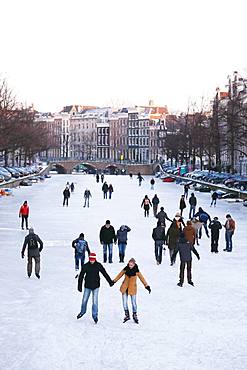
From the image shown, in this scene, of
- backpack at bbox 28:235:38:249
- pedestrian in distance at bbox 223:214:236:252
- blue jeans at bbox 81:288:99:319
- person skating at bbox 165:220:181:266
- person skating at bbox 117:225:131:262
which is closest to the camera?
blue jeans at bbox 81:288:99:319

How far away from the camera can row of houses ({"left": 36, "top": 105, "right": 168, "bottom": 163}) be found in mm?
159000

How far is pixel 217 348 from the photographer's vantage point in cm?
1302

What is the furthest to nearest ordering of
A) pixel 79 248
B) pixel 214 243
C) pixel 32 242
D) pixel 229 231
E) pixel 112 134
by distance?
pixel 112 134 < pixel 229 231 < pixel 214 243 < pixel 79 248 < pixel 32 242

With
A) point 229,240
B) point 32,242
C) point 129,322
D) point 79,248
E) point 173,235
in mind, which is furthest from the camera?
point 229,240

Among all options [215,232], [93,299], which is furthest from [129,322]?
[215,232]

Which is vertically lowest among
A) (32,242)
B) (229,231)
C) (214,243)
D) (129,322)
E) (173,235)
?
(129,322)

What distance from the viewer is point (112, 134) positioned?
174000 millimetres

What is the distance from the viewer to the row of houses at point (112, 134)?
522 feet

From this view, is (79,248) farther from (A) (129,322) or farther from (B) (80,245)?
(A) (129,322)

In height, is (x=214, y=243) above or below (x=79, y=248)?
below

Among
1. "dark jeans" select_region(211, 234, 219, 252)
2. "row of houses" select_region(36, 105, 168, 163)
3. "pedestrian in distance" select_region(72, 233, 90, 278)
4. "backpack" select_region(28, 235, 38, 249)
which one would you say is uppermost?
"row of houses" select_region(36, 105, 168, 163)

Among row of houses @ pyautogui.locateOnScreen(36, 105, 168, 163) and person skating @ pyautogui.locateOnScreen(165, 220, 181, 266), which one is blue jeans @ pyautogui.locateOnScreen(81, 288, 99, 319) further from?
row of houses @ pyautogui.locateOnScreen(36, 105, 168, 163)

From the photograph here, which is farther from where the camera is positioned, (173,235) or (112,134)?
(112,134)

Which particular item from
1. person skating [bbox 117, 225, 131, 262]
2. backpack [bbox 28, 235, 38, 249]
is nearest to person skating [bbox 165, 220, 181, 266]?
person skating [bbox 117, 225, 131, 262]
